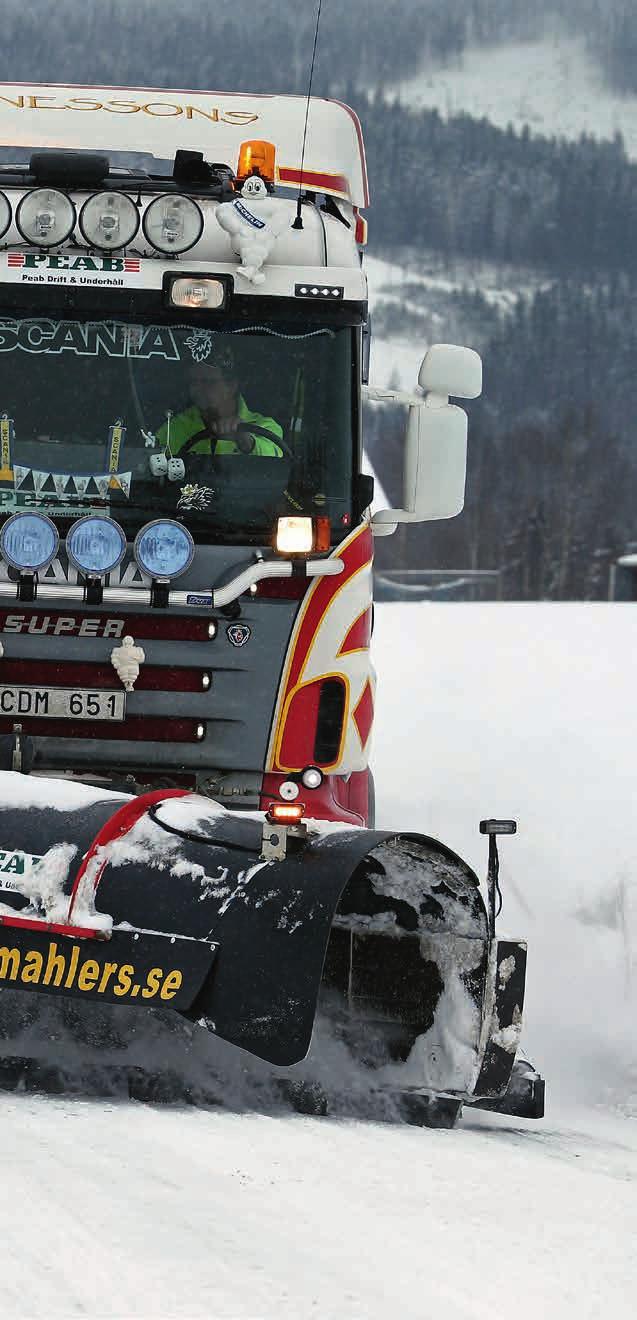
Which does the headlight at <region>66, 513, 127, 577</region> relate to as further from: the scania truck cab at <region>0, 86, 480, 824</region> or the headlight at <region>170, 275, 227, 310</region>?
the headlight at <region>170, 275, 227, 310</region>

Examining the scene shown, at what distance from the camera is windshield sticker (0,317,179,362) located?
596cm

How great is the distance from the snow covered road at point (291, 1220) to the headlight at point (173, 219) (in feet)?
11.1

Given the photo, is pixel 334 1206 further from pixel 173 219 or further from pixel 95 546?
pixel 173 219

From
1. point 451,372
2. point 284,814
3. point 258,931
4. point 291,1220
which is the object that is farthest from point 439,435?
point 291,1220

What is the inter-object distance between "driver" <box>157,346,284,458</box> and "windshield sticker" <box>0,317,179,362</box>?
15 cm

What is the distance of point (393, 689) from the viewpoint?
14.4 metres

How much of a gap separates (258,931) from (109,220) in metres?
3.09

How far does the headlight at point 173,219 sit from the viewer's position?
6.03 m

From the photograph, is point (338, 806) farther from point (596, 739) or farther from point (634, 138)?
point (634, 138)

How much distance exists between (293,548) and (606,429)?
269 ft

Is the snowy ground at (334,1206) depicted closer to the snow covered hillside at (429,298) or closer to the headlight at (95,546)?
the headlight at (95,546)

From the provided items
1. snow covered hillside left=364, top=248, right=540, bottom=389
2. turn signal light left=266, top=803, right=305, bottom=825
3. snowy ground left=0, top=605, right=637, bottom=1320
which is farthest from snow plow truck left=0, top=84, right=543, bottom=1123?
snow covered hillside left=364, top=248, right=540, bottom=389

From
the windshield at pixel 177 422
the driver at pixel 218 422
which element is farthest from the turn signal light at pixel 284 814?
the driver at pixel 218 422

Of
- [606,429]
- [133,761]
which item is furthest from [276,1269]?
[606,429]
